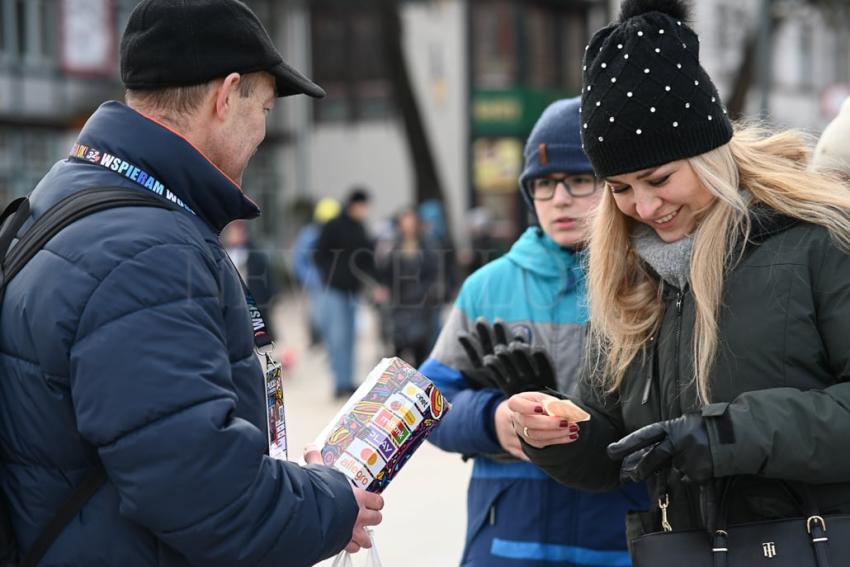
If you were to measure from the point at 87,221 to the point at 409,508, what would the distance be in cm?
499

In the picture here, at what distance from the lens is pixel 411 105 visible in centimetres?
1958

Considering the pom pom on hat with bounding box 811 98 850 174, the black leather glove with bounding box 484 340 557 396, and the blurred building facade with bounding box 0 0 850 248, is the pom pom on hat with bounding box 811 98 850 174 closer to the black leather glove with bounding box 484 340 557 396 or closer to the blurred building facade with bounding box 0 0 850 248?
the black leather glove with bounding box 484 340 557 396

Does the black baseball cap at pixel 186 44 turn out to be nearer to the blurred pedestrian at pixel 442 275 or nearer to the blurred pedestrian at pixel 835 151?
the blurred pedestrian at pixel 835 151

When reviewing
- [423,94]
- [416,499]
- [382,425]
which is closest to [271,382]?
[382,425]

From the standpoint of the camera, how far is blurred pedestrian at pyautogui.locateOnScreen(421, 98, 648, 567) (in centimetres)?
309

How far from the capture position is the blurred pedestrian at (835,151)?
291 cm

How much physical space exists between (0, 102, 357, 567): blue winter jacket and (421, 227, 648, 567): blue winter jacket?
1105 mm

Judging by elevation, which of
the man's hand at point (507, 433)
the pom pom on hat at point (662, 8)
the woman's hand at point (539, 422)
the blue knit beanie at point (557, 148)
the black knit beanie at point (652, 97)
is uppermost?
the pom pom on hat at point (662, 8)

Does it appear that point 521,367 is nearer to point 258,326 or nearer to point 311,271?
point 258,326

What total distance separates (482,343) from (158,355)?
1.36 meters

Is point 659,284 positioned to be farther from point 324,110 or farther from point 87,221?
point 324,110

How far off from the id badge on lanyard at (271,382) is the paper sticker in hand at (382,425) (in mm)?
91

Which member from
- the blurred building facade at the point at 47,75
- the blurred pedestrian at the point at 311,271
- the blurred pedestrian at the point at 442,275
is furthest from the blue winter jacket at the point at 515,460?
the blurred building facade at the point at 47,75

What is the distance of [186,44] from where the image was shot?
213cm
